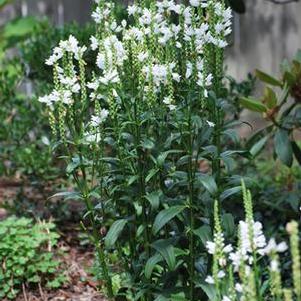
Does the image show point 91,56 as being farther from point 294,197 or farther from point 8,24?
point 8,24

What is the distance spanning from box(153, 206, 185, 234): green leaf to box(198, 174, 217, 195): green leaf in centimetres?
14

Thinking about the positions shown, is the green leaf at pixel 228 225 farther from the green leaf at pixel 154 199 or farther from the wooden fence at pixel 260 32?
the wooden fence at pixel 260 32

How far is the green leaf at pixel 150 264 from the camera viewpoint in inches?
122

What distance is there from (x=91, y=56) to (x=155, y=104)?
1459 mm

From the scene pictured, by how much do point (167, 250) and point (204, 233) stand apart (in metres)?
0.16

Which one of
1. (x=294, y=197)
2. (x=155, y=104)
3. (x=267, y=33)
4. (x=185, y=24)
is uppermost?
(x=267, y=33)

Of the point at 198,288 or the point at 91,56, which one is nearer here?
the point at 198,288

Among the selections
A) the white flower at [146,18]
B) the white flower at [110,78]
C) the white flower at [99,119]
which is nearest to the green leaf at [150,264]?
the white flower at [99,119]

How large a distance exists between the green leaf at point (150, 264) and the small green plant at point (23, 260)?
1378 mm

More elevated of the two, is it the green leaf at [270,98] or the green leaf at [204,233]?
the green leaf at [270,98]

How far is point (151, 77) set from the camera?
312cm

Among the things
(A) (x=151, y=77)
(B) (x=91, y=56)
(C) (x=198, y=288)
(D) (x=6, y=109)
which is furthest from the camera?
(D) (x=6, y=109)

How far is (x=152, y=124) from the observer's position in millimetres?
3334

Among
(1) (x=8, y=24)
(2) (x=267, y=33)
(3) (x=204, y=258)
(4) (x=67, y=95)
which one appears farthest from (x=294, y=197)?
(1) (x=8, y=24)
